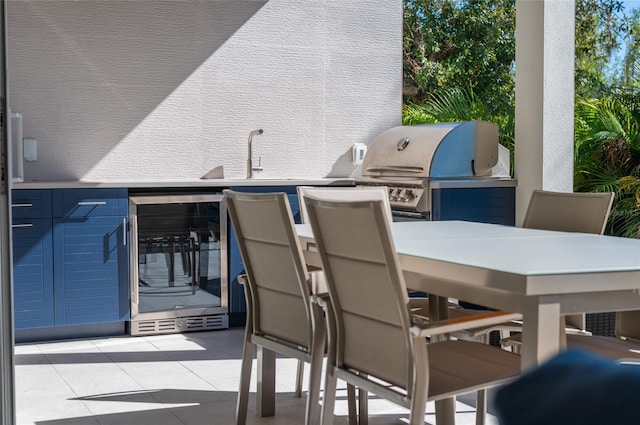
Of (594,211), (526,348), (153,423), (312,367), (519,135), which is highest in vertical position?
(519,135)

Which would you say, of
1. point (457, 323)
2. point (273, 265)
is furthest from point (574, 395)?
point (273, 265)

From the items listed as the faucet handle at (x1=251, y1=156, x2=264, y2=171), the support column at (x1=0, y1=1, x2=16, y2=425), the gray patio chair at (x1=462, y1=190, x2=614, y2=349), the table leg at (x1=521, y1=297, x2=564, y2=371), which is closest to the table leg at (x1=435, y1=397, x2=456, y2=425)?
the gray patio chair at (x1=462, y1=190, x2=614, y2=349)

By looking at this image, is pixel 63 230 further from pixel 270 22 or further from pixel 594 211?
pixel 594 211

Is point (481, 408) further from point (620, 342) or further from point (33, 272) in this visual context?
point (33, 272)

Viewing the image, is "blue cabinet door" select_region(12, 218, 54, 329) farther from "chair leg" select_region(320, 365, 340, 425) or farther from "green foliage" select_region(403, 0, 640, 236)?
"green foliage" select_region(403, 0, 640, 236)

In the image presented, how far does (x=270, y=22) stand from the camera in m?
5.87

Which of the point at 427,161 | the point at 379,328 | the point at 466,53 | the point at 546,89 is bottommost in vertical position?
the point at 379,328

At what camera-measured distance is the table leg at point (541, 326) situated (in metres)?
2.09

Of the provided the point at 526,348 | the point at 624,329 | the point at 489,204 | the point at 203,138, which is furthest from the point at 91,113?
the point at 526,348

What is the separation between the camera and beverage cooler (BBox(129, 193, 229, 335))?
4996 millimetres

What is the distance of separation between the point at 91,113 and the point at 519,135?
2.59 metres

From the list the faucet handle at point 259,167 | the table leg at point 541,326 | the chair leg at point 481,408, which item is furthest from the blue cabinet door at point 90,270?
the table leg at point 541,326

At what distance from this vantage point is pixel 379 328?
2.31 meters

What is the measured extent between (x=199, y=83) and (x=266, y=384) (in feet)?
8.96
